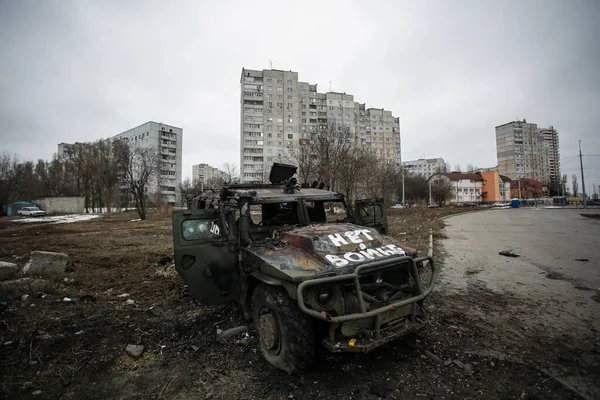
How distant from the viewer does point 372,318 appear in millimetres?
2646

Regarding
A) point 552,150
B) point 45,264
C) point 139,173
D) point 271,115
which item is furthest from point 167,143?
point 552,150

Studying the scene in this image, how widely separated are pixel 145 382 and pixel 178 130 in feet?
248

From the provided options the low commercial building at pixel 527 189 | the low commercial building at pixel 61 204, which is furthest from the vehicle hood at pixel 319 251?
the low commercial building at pixel 527 189

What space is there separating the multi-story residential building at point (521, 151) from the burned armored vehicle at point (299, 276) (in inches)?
4107

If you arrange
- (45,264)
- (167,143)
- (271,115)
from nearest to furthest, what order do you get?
(45,264)
(271,115)
(167,143)

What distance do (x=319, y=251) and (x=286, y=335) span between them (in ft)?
2.80

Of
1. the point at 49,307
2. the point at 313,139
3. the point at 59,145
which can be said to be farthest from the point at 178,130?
the point at 49,307

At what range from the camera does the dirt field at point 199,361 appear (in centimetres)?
254

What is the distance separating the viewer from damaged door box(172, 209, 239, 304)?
349cm

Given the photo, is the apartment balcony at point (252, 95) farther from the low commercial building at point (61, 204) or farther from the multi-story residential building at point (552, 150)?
the multi-story residential building at point (552, 150)

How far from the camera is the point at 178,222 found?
142 inches

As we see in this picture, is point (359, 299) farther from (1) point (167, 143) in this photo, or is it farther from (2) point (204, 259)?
(1) point (167, 143)

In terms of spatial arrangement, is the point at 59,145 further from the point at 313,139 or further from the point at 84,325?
the point at 84,325

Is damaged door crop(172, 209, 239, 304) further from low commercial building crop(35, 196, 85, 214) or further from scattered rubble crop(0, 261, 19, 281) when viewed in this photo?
low commercial building crop(35, 196, 85, 214)
